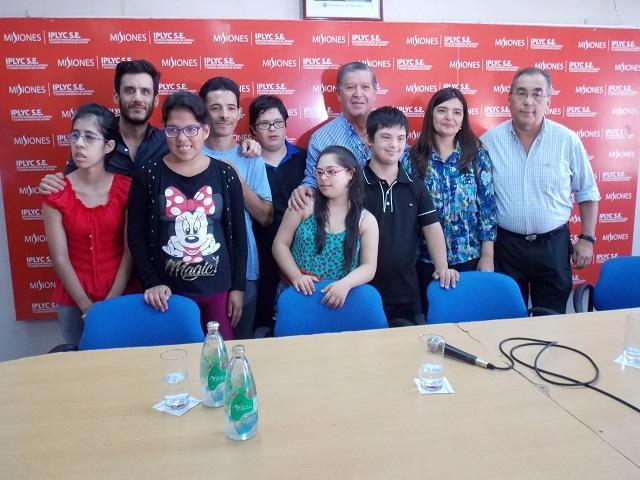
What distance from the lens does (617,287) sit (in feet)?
9.10

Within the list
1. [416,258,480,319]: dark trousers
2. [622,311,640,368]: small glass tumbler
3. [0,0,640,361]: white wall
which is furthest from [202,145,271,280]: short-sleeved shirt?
[622,311,640,368]: small glass tumbler

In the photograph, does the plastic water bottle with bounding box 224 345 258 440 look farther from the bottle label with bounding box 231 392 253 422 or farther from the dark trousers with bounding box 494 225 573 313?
the dark trousers with bounding box 494 225 573 313

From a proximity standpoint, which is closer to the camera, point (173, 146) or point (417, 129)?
point (173, 146)

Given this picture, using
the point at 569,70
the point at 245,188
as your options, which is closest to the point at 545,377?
the point at 245,188

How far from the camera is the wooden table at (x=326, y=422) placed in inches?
44.3

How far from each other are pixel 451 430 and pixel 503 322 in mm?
890

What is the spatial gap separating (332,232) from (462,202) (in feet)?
2.85

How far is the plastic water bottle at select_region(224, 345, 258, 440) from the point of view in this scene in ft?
3.94

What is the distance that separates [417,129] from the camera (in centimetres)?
354

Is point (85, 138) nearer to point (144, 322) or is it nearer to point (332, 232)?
point (144, 322)

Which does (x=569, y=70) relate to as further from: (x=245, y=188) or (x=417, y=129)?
(x=245, y=188)

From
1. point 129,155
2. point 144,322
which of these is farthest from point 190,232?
point 129,155

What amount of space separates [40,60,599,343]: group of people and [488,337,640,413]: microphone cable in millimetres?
628

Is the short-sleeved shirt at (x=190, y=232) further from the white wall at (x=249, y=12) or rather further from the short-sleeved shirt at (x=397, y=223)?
the white wall at (x=249, y=12)
